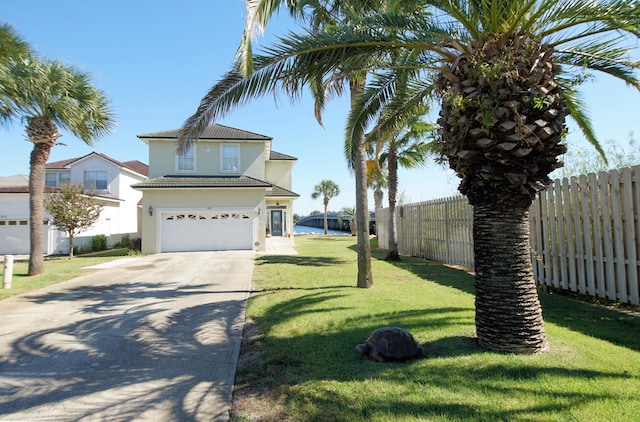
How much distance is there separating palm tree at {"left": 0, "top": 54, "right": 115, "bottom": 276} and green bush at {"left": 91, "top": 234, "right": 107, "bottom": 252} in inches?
435

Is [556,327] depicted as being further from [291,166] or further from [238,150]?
[291,166]

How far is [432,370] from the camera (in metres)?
3.87

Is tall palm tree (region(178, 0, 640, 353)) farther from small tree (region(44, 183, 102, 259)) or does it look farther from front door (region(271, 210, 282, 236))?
front door (region(271, 210, 282, 236))

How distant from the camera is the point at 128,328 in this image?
6.31m

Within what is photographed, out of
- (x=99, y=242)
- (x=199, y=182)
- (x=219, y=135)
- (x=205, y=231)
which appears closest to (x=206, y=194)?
(x=199, y=182)

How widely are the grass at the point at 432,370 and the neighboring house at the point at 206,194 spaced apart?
1406 cm

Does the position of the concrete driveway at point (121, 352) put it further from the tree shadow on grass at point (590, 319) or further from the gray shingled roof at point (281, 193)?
the gray shingled roof at point (281, 193)

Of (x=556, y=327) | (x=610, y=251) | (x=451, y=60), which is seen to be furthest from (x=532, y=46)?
(x=610, y=251)

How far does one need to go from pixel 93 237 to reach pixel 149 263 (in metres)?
10.2

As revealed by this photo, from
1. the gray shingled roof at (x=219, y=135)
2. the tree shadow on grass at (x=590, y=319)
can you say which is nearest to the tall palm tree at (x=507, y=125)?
the tree shadow on grass at (x=590, y=319)

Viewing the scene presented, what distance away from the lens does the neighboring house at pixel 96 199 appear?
22172 millimetres

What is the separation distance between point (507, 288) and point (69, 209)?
20989 mm

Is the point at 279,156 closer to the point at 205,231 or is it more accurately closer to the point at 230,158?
the point at 230,158

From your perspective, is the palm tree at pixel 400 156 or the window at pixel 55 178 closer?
the palm tree at pixel 400 156
